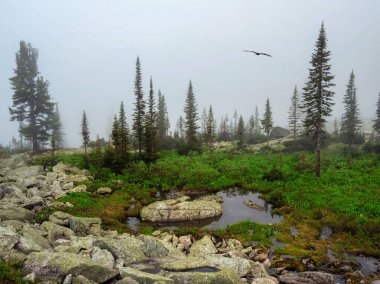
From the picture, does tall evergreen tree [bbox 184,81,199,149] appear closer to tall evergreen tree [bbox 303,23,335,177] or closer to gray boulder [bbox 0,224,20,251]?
tall evergreen tree [bbox 303,23,335,177]

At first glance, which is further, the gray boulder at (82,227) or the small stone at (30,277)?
the gray boulder at (82,227)

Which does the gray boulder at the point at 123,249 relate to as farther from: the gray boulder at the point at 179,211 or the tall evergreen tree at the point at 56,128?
the tall evergreen tree at the point at 56,128

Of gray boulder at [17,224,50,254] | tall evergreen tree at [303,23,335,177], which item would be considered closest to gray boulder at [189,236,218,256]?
gray boulder at [17,224,50,254]

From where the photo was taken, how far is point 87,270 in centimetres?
1099

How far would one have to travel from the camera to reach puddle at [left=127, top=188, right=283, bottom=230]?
22.8 meters

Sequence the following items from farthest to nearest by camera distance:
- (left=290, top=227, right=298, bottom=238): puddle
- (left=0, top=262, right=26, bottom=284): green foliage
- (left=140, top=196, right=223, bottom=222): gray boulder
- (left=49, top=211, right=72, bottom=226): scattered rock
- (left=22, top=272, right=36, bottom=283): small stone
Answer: (left=140, top=196, right=223, bottom=222): gray boulder, (left=290, top=227, right=298, bottom=238): puddle, (left=49, top=211, right=72, bottom=226): scattered rock, (left=22, top=272, right=36, bottom=283): small stone, (left=0, top=262, right=26, bottom=284): green foliage

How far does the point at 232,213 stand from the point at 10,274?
18.5 m

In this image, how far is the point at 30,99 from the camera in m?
58.0

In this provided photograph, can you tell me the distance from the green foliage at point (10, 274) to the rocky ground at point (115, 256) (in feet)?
0.99

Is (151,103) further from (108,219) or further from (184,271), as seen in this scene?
(184,271)

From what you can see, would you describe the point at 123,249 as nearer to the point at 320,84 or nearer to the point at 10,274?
the point at 10,274

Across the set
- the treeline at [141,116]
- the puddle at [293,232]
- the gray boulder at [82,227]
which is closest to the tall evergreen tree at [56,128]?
the treeline at [141,116]

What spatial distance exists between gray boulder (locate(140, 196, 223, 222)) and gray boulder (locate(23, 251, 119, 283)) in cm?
1243

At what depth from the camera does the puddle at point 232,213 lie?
898 inches
